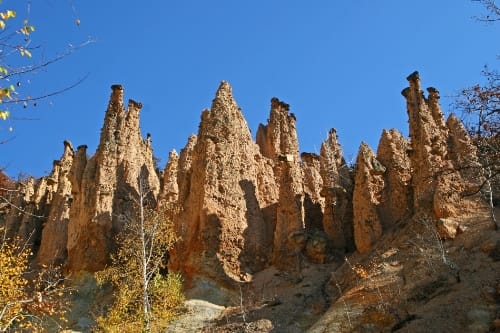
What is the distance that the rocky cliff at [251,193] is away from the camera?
3006 cm

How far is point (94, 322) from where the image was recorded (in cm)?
2923

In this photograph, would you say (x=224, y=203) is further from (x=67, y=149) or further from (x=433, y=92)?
(x=67, y=149)

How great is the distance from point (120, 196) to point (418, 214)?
20.3 meters

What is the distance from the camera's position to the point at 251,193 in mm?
34938

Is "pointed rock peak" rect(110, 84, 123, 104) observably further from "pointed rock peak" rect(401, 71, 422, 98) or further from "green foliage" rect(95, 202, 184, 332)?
"pointed rock peak" rect(401, 71, 422, 98)

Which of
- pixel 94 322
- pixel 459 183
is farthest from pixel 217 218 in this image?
pixel 459 183

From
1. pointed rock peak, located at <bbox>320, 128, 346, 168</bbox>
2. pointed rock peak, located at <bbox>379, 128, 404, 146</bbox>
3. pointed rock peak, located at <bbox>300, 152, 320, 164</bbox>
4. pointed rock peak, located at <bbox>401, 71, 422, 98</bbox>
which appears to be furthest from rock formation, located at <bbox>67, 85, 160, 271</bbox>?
pointed rock peak, located at <bbox>401, 71, 422, 98</bbox>

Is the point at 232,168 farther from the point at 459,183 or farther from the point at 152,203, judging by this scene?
the point at 459,183

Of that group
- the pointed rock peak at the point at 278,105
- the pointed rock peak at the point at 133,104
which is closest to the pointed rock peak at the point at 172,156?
the pointed rock peak at the point at 133,104

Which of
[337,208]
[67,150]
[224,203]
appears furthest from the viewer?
[67,150]

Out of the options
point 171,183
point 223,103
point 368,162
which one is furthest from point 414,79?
point 171,183

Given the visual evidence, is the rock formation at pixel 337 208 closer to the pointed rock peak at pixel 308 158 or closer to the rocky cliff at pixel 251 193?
the rocky cliff at pixel 251 193

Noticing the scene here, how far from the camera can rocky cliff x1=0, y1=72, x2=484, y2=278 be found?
98.6 ft

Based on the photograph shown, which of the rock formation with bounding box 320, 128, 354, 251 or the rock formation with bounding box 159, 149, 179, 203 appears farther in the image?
the rock formation with bounding box 159, 149, 179, 203
